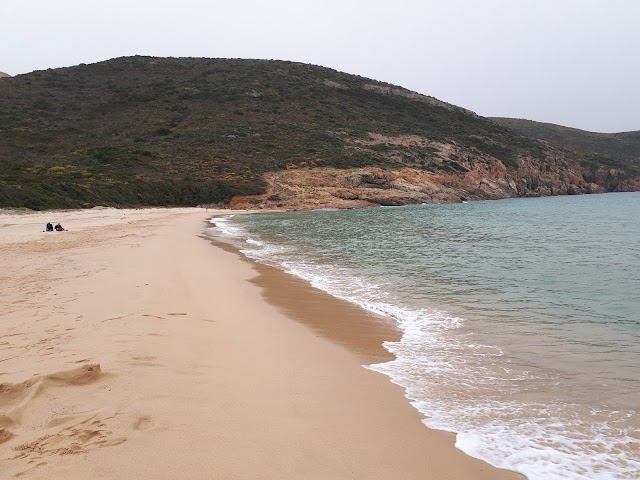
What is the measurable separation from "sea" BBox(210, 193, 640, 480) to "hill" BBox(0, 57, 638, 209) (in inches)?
1149

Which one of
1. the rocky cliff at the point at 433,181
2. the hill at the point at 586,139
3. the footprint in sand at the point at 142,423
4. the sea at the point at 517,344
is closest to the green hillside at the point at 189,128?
the rocky cliff at the point at 433,181

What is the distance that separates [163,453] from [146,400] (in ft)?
2.79

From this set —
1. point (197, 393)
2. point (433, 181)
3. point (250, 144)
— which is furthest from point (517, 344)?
point (250, 144)

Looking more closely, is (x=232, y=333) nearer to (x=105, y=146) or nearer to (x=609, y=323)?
(x=609, y=323)

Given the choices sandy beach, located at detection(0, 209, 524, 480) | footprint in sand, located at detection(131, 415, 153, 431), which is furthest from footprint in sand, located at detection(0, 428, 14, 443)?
footprint in sand, located at detection(131, 415, 153, 431)

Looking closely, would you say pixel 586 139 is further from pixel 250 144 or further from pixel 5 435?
pixel 5 435

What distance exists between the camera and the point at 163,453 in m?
3.04

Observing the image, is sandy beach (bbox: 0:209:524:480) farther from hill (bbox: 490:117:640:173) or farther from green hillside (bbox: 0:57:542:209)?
hill (bbox: 490:117:640:173)

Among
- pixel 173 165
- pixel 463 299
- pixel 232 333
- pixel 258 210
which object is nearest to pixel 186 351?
pixel 232 333

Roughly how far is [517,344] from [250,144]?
59.2 metres

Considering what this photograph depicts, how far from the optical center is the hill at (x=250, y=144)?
49.9 meters

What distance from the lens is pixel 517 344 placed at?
6.10m

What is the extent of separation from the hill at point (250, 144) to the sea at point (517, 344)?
2918cm

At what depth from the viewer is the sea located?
357 cm
